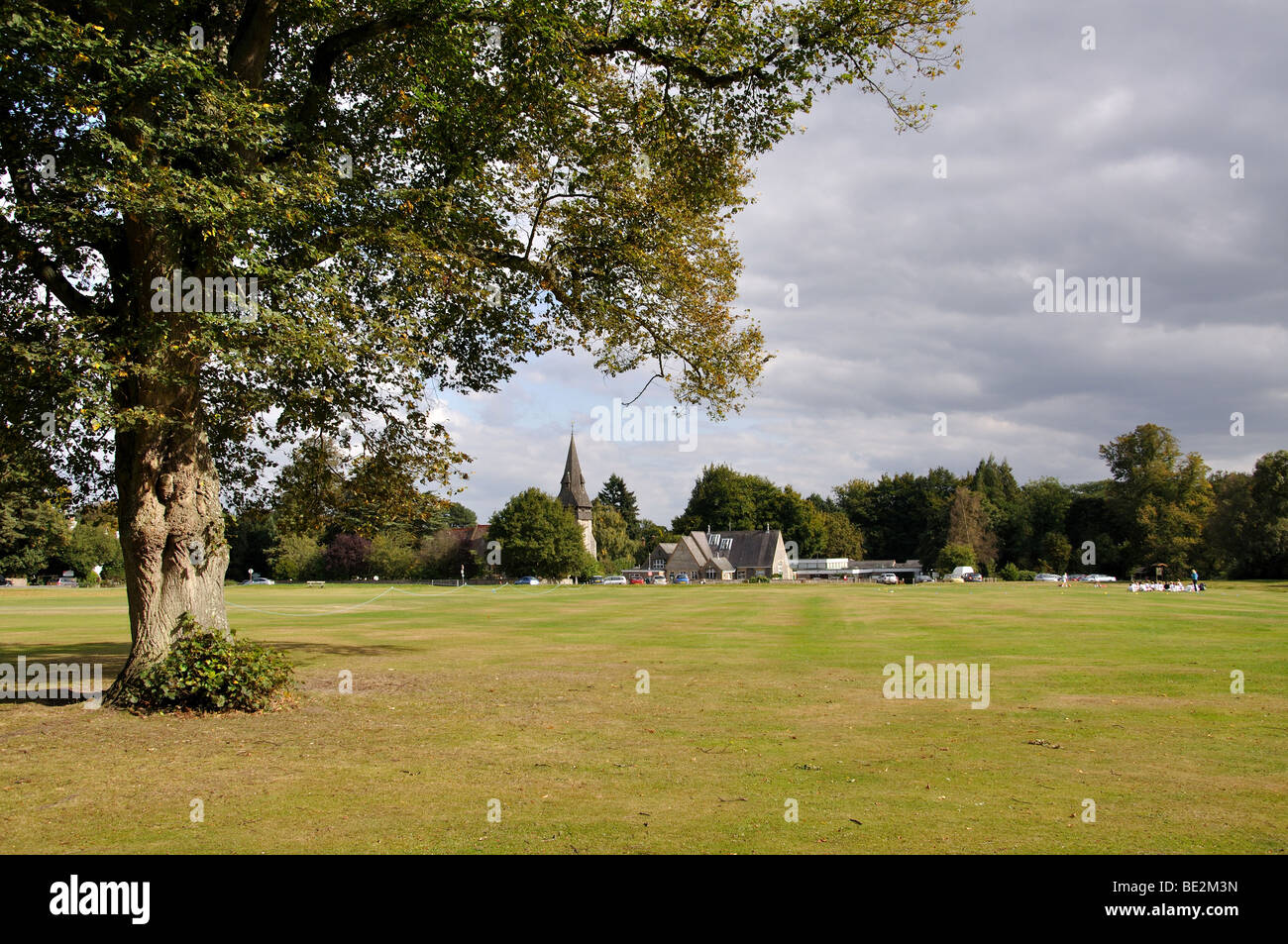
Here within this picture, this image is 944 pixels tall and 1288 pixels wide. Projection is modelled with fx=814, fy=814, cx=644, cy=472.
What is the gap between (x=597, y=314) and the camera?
1820 centimetres

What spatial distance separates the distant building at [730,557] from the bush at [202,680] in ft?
395

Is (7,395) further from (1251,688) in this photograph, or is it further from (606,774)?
(1251,688)

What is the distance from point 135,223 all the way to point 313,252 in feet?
9.96

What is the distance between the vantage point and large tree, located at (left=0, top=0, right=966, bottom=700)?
11.2m

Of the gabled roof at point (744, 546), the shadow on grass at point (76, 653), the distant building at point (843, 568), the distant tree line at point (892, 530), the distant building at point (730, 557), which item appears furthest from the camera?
the gabled roof at point (744, 546)

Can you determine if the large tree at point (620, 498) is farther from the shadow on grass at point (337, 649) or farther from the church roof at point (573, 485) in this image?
the shadow on grass at point (337, 649)

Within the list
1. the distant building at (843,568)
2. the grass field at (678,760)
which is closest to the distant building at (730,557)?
the distant building at (843,568)

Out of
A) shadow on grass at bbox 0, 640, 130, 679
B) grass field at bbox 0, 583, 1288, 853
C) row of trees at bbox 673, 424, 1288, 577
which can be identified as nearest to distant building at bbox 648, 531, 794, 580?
row of trees at bbox 673, 424, 1288, 577

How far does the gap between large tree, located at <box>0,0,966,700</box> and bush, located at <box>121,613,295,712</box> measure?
47cm

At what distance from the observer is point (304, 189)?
12.3 meters

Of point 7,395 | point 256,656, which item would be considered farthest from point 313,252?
point 256,656

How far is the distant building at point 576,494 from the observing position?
12294 cm

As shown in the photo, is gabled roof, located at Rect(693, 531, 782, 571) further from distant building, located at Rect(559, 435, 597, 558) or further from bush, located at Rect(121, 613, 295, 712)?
bush, located at Rect(121, 613, 295, 712)
